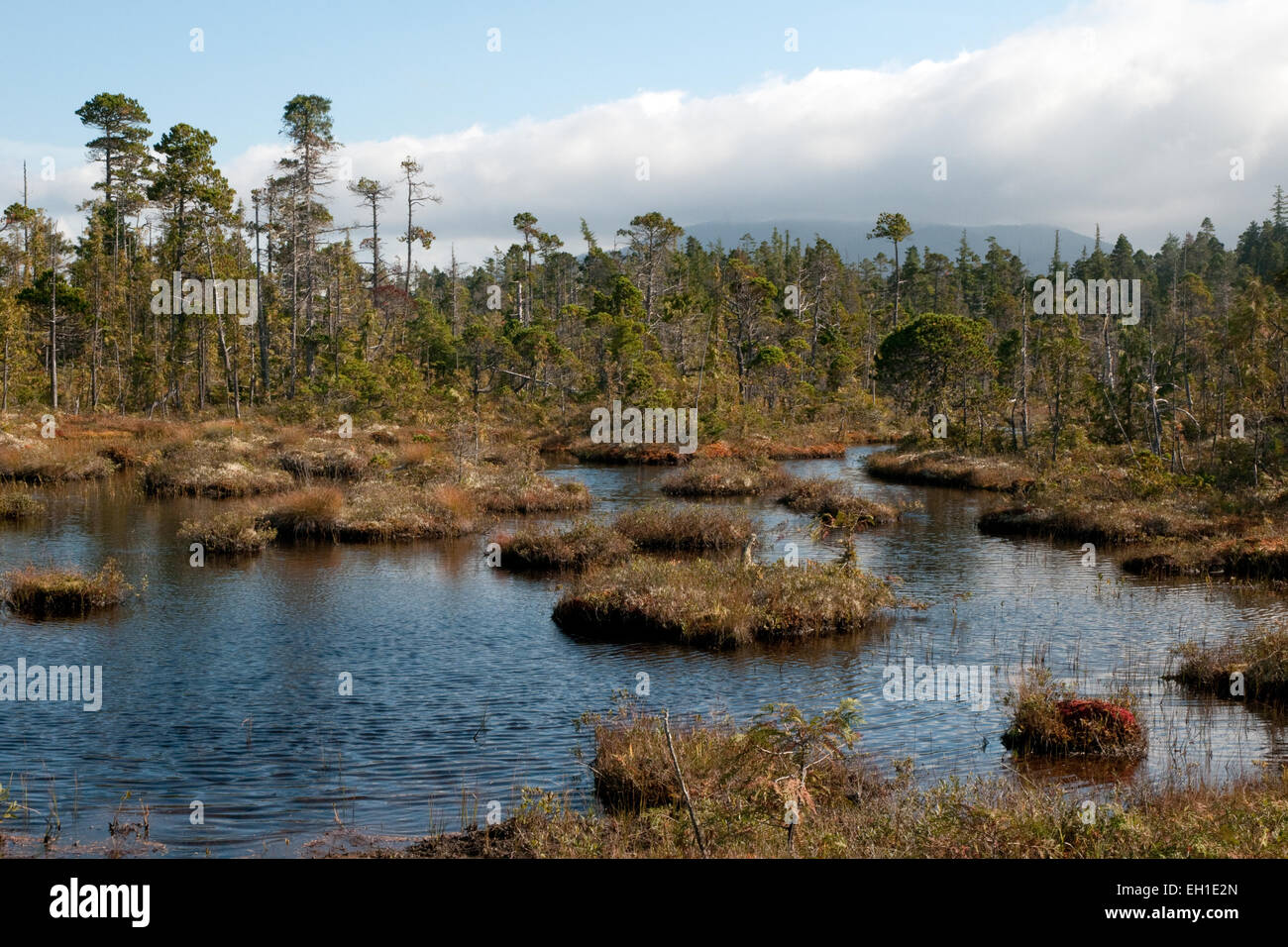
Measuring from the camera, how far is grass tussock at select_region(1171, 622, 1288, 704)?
16.2 metres

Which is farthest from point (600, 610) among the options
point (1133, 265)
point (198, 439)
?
point (1133, 265)

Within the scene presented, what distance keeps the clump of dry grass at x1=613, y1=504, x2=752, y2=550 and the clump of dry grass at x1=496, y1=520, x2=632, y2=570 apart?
913 millimetres

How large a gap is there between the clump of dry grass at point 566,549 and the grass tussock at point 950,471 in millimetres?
21739

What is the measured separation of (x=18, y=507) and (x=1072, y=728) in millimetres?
32512

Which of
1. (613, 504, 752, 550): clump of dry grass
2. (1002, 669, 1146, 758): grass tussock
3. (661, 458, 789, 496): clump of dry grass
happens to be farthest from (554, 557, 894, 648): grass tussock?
(661, 458, 789, 496): clump of dry grass

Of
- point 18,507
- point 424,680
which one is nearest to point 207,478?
point 18,507

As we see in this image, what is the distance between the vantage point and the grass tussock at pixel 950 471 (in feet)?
150

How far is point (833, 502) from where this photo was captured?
3775 cm

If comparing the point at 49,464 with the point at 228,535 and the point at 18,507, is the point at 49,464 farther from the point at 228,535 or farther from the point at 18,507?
the point at 228,535

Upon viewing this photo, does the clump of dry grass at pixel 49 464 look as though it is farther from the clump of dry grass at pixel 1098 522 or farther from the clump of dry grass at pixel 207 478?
the clump of dry grass at pixel 1098 522

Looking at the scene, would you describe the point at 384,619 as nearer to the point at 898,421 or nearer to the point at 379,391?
the point at 379,391

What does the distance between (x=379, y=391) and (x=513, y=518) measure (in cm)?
2996

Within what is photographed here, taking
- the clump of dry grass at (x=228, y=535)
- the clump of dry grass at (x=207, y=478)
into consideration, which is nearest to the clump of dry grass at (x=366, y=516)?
the clump of dry grass at (x=228, y=535)

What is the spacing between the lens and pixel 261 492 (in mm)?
39562
